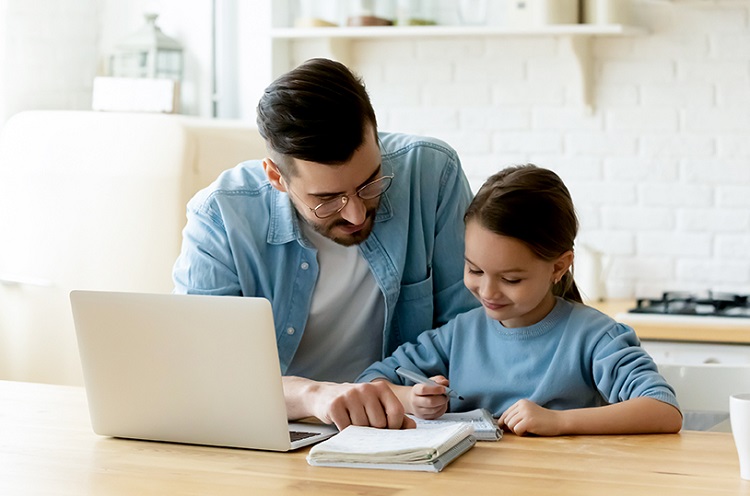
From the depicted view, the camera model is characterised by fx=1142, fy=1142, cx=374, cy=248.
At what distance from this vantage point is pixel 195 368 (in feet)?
5.50

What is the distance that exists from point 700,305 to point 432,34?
1.27 m

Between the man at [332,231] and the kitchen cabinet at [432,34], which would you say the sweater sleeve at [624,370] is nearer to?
the man at [332,231]

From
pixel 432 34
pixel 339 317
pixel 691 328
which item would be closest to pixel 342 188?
pixel 339 317

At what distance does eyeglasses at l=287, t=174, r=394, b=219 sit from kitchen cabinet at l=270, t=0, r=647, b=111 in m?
1.90

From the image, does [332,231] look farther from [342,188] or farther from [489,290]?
[489,290]

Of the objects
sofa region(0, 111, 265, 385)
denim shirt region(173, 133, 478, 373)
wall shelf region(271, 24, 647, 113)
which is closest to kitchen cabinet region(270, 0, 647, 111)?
wall shelf region(271, 24, 647, 113)

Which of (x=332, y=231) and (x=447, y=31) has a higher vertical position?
(x=447, y=31)

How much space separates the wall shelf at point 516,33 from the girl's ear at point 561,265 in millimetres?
1854

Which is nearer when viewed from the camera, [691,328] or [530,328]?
[530,328]

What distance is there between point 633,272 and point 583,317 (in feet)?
6.56

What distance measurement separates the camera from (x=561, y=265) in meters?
2.05

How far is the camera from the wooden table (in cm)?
148

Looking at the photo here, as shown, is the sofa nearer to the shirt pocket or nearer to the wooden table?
the shirt pocket

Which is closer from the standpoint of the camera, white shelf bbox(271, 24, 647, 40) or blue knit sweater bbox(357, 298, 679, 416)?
blue knit sweater bbox(357, 298, 679, 416)
